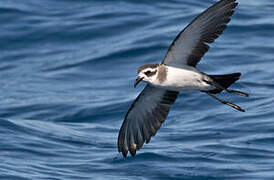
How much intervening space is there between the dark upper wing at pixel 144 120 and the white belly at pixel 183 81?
1.14 metres

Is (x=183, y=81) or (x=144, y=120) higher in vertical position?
(x=183, y=81)

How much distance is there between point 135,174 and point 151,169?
30 cm

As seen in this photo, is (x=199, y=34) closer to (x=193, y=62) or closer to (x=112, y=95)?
(x=193, y=62)

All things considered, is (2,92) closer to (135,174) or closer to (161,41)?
(161,41)

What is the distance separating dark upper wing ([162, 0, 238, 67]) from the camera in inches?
325

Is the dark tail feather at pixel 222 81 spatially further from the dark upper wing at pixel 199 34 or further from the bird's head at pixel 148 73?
the bird's head at pixel 148 73

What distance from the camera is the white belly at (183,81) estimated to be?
838 cm

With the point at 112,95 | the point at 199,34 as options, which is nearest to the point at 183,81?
the point at 199,34

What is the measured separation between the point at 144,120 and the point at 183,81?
1.49 m

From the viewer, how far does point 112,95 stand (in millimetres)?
13680

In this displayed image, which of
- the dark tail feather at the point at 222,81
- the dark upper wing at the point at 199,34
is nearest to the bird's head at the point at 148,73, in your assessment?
the dark upper wing at the point at 199,34

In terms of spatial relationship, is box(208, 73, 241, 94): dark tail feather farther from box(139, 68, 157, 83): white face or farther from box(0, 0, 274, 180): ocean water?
box(0, 0, 274, 180): ocean water

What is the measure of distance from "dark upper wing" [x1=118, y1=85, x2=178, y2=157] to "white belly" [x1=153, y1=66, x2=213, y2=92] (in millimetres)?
1140

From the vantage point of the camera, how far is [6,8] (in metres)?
17.9
